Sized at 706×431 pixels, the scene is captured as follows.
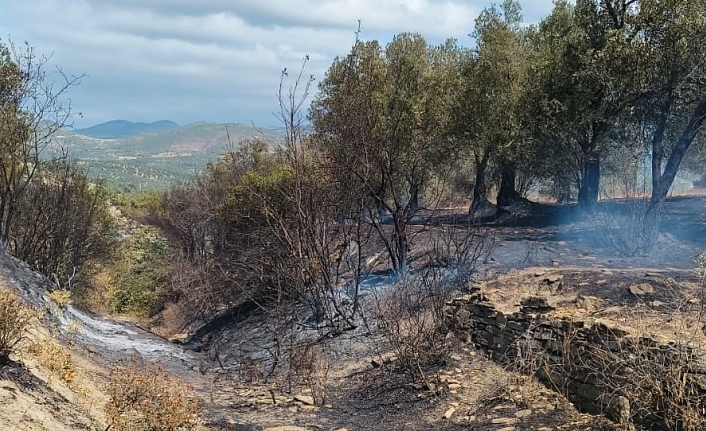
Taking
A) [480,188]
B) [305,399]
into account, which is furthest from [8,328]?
[480,188]

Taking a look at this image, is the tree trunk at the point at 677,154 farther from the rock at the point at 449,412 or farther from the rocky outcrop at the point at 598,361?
the rock at the point at 449,412

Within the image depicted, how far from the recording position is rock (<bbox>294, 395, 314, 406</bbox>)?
8859 millimetres

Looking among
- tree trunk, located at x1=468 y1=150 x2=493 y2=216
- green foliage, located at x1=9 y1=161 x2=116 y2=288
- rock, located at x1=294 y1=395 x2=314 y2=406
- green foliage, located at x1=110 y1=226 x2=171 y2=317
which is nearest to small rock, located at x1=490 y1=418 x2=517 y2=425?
rock, located at x1=294 y1=395 x2=314 y2=406

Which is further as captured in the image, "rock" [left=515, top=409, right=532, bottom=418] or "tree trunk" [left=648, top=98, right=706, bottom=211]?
"tree trunk" [left=648, top=98, right=706, bottom=211]

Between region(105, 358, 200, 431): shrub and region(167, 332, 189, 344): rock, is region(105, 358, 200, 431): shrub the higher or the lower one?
the higher one

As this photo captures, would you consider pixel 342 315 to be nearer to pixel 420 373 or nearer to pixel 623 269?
pixel 420 373

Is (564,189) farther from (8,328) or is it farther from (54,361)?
(8,328)

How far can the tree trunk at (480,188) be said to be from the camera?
21550 millimetres

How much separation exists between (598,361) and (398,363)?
11.1ft

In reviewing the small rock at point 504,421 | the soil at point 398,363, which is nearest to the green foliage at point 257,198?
the soil at point 398,363

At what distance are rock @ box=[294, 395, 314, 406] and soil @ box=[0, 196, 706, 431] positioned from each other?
18mm

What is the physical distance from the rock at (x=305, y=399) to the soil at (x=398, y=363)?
0.06 ft

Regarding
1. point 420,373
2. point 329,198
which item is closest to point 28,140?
point 329,198

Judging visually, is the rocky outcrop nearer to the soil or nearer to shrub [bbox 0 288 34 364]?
the soil
